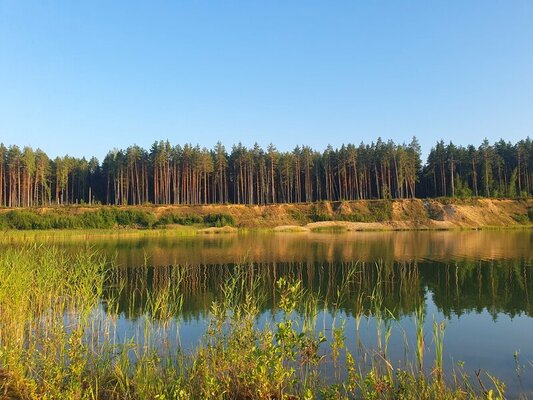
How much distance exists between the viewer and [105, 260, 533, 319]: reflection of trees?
56.9ft

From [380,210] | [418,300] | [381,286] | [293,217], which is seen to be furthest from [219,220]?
[418,300]

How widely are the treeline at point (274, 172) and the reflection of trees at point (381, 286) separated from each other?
7600cm

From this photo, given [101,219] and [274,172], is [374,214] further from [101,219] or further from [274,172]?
[101,219]

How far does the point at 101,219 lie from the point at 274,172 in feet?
152

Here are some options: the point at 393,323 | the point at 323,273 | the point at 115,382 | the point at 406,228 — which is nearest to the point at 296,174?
the point at 406,228

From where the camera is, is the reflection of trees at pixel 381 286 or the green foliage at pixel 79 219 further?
the green foliage at pixel 79 219

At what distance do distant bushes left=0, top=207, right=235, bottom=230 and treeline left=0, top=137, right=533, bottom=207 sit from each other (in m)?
18.1

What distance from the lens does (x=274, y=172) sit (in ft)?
364

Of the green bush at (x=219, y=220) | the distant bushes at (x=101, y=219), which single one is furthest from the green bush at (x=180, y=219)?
the green bush at (x=219, y=220)

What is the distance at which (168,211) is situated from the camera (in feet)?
302

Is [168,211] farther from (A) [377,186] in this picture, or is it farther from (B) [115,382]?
(B) [115,382]

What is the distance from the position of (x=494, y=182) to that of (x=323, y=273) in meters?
97.5

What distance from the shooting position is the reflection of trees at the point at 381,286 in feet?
56.9

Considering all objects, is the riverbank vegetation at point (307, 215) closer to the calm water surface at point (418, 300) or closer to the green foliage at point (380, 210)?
the green foliage at point (380, 210)
